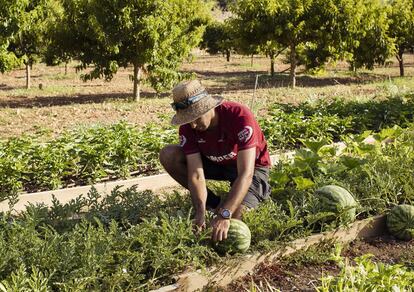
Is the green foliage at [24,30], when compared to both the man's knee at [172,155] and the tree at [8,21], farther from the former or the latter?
the man's knee at [172,155]

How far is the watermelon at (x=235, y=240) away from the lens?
12.5 feet

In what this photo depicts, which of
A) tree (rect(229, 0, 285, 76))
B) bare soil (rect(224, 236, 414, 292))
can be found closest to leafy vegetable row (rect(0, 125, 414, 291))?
bare soil (rect(224, 236, 414, 292))

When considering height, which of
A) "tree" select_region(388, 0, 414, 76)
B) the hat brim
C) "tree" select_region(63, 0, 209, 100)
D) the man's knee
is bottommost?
the man's knee

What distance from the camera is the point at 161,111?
40.1 ft

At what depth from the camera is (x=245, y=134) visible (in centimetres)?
416

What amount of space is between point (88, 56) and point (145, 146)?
10.7 metres

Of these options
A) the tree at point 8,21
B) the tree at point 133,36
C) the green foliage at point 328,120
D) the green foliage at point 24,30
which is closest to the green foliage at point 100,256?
the green foliage at point 328,120

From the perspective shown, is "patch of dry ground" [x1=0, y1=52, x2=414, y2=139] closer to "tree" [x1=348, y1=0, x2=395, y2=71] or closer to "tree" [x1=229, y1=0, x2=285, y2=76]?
"tree" [x1=348, y1=0, x2=395, y2=71]

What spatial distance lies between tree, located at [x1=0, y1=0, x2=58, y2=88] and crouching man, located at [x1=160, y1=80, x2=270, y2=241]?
35.5 ft

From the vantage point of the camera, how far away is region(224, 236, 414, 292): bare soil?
3.80 m

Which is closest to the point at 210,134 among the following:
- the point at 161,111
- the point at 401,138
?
the point at 401,138

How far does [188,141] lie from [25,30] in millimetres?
15471

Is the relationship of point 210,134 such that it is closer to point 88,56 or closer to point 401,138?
point 401,138

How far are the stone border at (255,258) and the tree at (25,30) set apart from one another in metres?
11.9
